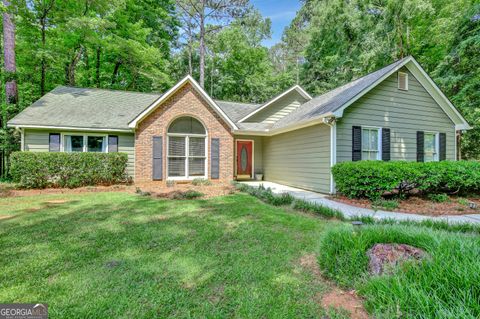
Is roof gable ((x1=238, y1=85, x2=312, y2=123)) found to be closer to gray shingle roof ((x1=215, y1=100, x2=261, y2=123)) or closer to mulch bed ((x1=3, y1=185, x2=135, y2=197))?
gray shingle roof ((x1=215, y1=100, x2=261, y2=123))

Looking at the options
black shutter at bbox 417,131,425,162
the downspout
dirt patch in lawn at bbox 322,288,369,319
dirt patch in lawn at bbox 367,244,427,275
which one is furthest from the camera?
black shutter at bbox 417,131,425,162

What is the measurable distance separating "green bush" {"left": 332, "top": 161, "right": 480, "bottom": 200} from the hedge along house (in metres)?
1.12

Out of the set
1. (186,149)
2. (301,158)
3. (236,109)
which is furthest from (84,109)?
(301,158)

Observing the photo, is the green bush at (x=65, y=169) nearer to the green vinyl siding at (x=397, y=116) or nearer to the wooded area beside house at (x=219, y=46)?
→ the wooded area beside house at (x=219, y=46)

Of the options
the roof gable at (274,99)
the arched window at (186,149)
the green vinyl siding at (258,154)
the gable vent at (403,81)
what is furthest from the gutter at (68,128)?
the gable vent at (403,81)

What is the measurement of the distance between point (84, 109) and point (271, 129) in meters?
9.18

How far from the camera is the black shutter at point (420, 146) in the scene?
9836 millimetres

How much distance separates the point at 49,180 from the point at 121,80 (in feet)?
46.7

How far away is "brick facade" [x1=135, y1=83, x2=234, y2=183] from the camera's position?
1032 centimetres

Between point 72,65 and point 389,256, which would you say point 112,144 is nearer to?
point 72,65

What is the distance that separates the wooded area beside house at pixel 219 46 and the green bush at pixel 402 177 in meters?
8.99

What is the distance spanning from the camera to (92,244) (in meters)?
3.76

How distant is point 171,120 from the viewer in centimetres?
1077

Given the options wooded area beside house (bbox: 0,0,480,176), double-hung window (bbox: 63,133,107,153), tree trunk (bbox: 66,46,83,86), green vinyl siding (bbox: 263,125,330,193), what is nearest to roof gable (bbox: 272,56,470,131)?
green vinyl siding (bbox: 263,125,330,193)
